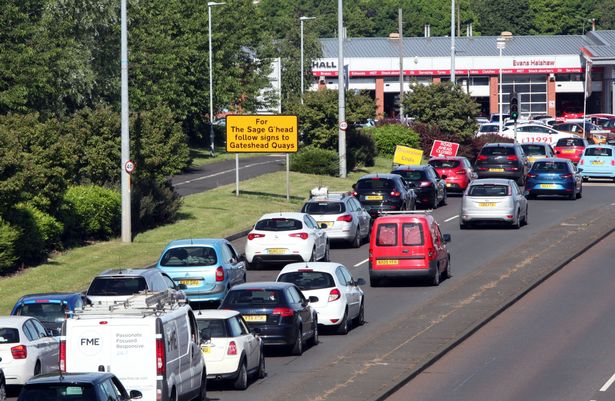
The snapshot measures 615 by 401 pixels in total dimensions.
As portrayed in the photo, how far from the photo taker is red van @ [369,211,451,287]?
3219cm

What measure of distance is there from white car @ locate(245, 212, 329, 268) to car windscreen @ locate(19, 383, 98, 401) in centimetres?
1971

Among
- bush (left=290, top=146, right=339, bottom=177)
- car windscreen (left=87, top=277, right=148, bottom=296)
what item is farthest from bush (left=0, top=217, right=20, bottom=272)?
bush (left=290, top=146, right=339, bottom=177)

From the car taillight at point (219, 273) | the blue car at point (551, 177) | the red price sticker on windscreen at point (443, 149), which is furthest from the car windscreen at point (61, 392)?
the red price sticker on windscreen at point (443, 149)

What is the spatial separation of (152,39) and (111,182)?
21161mm

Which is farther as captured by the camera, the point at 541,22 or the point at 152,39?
the point at 541,22

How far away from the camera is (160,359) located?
59.3ft

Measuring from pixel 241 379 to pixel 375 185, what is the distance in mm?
22661

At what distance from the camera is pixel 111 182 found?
43.4 meters

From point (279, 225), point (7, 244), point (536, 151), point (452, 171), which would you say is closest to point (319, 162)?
point (452, 171)

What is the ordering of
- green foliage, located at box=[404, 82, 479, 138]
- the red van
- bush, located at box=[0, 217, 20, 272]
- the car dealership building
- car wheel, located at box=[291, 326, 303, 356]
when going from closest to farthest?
1. car wheel, located at box=[291, 326, 303, 356]
2. the red van
3. bush, located at box=[0, 217, 20, 272]
4. green foliage, located at box=[404, 82, 479, 138]
5. the car dealership building

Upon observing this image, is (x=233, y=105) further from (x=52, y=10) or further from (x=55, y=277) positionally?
(x=55, y=277)

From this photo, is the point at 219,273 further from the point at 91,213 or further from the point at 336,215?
the point at 91,213

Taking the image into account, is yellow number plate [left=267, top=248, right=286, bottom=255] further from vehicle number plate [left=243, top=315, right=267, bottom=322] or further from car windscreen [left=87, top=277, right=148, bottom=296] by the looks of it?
vehicle number plate [left=243, top=315, right=267, bottom=322]

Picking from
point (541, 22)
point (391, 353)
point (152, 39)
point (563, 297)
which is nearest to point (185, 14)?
point (152, 39)
